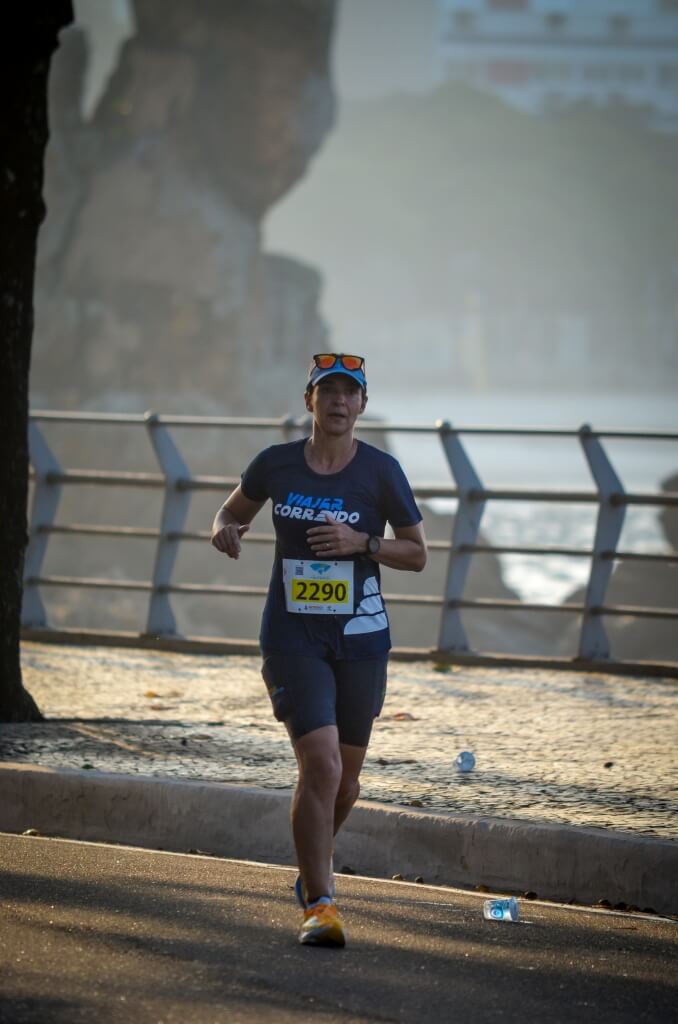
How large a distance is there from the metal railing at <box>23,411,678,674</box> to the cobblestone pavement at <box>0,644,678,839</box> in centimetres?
51

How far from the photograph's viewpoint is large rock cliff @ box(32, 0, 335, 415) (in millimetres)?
103188

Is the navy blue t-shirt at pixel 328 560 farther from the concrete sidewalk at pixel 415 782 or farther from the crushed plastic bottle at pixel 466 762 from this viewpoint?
the crushed plastic bottle at pixel 466 762

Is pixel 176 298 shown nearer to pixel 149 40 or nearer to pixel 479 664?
pixel 149 40

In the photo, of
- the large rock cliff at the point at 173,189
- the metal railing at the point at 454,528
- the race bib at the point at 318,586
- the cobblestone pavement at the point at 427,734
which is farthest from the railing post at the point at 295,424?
the large rock cliff at the point at 173,189

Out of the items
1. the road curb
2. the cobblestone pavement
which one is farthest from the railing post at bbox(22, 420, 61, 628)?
the road curb

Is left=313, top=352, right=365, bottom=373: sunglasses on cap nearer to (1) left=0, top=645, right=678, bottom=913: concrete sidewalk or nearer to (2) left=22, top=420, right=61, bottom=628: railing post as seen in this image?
(1) left=0, top=645, right=678, bottom=913: concrete sidewalk

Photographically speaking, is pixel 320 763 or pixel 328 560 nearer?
pixel 320 763

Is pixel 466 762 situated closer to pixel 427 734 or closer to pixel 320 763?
pixel 427 734

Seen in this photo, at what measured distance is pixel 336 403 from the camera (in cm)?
532

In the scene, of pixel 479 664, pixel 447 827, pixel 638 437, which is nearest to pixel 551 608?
pixel 479 664

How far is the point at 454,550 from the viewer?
40.8 feet

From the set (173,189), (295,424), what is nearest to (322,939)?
(295,424)

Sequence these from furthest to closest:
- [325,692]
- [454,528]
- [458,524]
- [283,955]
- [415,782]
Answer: [454,528] < [458,524] < [415,782] < [325,692] < [283,955]

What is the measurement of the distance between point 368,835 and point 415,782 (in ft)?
2.81
